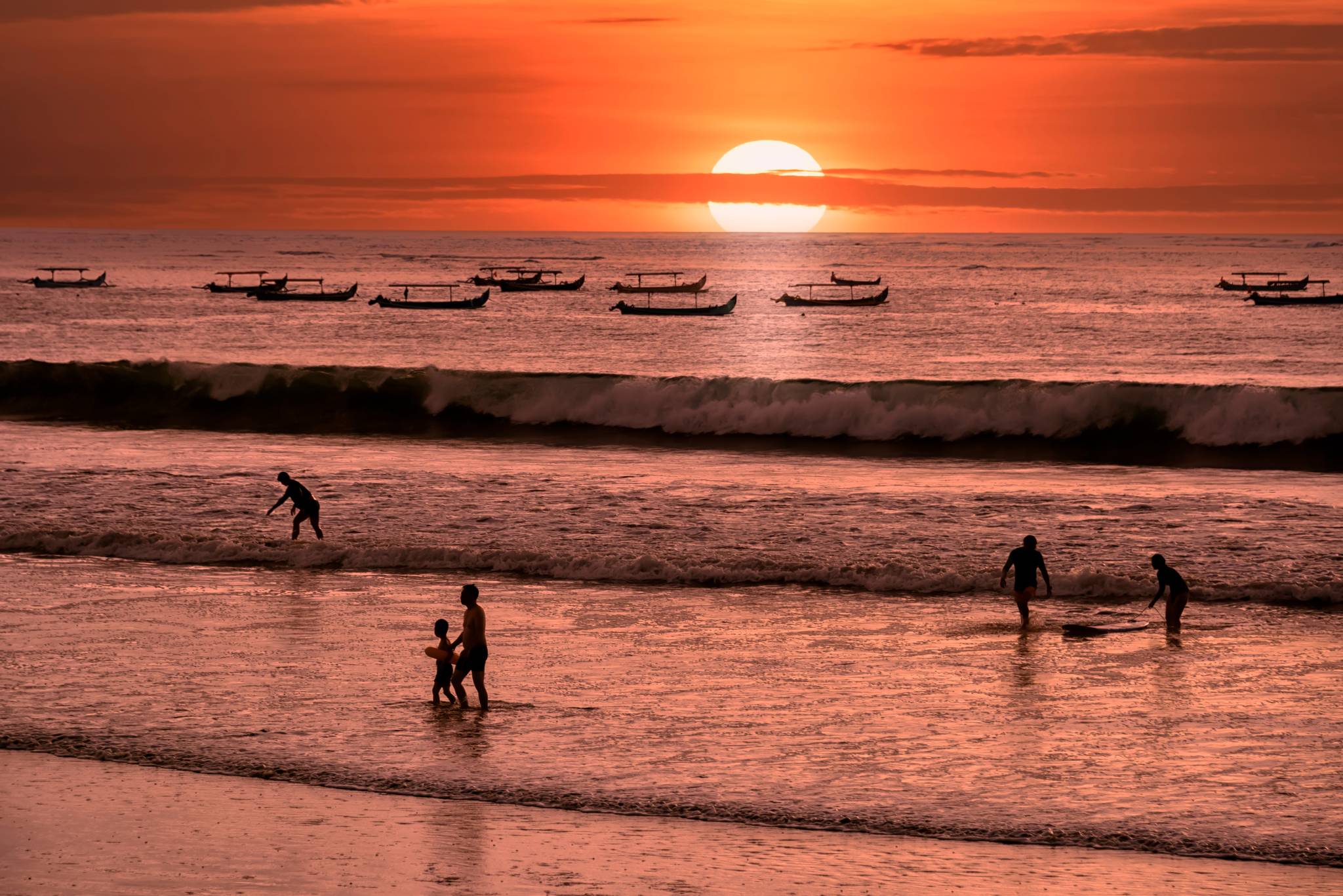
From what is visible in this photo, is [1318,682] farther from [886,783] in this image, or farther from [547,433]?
[547,433]

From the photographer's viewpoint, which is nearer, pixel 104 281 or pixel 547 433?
pixel 547 433

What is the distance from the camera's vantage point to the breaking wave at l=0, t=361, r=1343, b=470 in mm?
36875

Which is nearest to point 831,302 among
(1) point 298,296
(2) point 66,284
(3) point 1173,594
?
(1) point 298,296

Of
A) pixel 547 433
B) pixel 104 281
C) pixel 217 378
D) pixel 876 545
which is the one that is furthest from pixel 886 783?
pixel 104 281

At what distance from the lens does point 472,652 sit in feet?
43.5

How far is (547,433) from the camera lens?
3950 cm

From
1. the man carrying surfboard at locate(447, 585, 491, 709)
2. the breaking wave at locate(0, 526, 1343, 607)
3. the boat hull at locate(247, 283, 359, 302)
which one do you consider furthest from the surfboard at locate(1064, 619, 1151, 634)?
the boat hull at locate(247, 283, 359, 302)

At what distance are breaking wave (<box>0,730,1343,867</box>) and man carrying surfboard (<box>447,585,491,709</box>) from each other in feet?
6.40

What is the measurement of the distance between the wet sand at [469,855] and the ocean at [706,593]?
31cm

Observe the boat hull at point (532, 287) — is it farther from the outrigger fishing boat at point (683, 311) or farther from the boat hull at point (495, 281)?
the outrigger fishing boat at point (683, 311)

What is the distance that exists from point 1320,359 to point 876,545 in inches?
2111

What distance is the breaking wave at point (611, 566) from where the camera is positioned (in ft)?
60.8

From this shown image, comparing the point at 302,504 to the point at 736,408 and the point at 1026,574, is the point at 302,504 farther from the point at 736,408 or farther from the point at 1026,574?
the point at 736,408

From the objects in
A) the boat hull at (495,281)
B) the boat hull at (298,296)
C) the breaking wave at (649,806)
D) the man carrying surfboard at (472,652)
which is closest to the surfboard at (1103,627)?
the breaking wave at (649,806)
